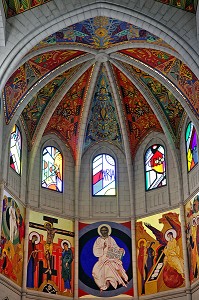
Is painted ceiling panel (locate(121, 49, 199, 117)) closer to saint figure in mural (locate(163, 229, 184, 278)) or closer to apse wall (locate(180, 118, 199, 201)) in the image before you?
apse wall (locate(180, 118, 199, 201))

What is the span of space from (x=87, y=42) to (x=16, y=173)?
17.3ft

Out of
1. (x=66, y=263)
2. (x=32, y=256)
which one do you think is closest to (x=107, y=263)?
(x=66, y=263)

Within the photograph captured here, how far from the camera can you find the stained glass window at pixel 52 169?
26.3 metres

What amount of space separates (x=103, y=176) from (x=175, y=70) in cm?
511

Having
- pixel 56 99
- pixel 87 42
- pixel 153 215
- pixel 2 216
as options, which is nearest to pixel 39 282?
pixel 2 216

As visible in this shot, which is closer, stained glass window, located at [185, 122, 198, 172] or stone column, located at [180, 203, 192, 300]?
stone column, located at [180, 203, 192, 300]

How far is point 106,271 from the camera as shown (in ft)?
82.4

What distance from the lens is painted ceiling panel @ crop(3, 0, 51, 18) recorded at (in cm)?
2206

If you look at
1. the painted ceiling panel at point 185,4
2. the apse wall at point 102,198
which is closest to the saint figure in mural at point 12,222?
the apse wall at point 102,198

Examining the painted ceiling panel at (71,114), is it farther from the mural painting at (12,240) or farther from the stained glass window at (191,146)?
the stained glass window at (191,146)

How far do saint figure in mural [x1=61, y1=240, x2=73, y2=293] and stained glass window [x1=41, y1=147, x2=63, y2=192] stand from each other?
2262mm

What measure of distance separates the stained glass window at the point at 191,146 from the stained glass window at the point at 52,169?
492 cm

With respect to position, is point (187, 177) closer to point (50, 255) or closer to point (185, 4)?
point (50, 255)

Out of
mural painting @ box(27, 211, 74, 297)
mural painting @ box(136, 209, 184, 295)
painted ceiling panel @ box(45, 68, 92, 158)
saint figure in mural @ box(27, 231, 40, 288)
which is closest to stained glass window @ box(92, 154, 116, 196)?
painted ceiling panel @ box(45, 68, 92, 158)
